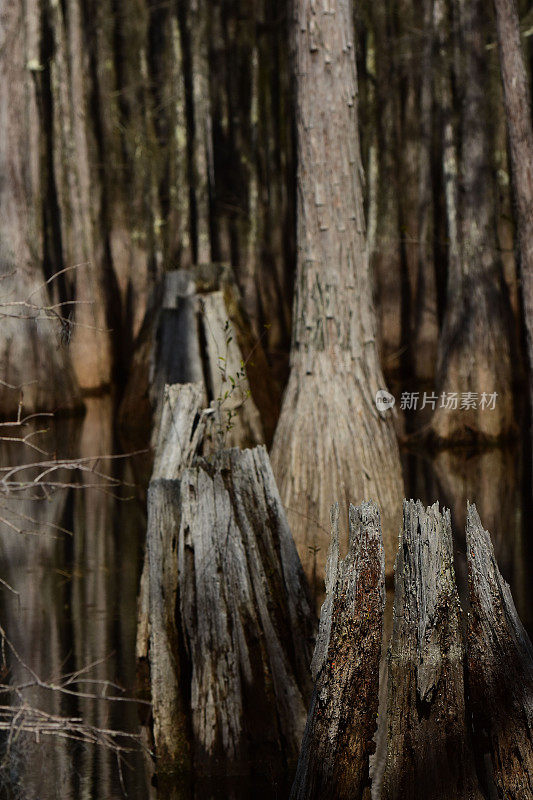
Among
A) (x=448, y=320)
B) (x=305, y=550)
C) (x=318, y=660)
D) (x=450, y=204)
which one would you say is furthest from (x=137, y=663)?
(x=450, y=204)

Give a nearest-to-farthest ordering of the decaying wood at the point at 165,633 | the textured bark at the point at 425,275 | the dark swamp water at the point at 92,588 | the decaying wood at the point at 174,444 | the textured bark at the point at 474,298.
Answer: the dark swamp water at the point at 92,588
the decaying wood at the point at 165,633
the decaying wood at the point at 174,444
the textured bark at the point at 474,298
the textured bark at the point at 425,275

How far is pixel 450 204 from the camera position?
1191 centimetres

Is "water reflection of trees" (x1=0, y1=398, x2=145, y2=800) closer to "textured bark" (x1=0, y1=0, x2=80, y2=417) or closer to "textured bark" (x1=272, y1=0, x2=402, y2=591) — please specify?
"textured bark" (x1=272, y1=0, x2=402, y2=591)

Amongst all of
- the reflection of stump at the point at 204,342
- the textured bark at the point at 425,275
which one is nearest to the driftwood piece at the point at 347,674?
the reflection of stump at the point at 204,342

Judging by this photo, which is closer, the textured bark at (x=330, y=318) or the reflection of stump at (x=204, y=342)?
the textured bark at (x=330, y=318)

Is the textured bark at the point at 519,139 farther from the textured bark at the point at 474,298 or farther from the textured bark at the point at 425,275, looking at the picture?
the textured bark at the point at 425,275

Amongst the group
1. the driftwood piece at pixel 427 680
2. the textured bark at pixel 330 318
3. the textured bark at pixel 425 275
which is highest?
the textured bark at pixel 425 275

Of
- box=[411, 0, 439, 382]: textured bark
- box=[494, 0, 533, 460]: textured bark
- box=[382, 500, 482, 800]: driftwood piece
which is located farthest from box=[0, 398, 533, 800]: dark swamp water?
box=[411, 0, 439, 382]: textured bark

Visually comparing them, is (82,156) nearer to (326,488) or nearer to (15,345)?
(15,345)

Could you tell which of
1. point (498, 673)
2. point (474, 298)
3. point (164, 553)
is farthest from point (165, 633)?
point (474, 298)

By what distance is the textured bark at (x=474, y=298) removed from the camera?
35.0ft

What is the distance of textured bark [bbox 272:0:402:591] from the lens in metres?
6.04

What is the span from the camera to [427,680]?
10.2 ft

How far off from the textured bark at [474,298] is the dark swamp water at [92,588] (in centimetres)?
53
